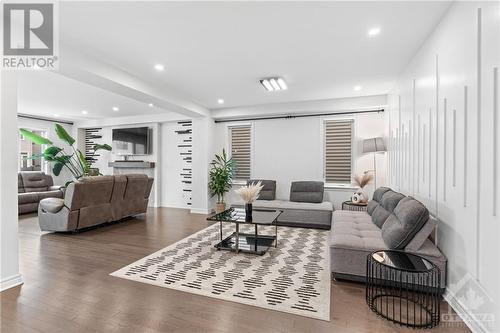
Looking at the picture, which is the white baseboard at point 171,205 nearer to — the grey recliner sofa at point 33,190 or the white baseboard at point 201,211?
the white baseboard at point 201,211

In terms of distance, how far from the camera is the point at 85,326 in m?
1.93

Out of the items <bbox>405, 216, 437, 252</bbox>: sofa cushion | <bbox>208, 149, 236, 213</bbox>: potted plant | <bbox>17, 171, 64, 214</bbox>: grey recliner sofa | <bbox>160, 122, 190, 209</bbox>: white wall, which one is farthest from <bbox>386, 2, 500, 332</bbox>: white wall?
<bbox>17, 171, 64, 214</bbox>: grey recliner sofa

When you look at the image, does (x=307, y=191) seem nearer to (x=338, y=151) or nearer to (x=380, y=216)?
(x=338, y=151)

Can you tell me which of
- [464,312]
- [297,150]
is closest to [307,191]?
[297,150]

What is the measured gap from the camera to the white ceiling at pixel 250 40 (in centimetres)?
234

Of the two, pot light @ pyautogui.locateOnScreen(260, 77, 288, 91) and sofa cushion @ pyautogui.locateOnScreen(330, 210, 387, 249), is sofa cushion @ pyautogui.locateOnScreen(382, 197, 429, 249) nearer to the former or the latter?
sofa cushion @ pyautogui.locateOnScreen(330, 210, 387, 249)

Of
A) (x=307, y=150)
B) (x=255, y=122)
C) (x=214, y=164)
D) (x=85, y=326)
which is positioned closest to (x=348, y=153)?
(x=307, y=150)

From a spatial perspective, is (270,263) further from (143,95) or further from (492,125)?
(143,95)

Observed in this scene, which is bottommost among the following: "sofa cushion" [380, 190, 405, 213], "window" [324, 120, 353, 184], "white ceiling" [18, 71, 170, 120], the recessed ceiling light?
"sofa cushion" [380, 190, 405, 213]

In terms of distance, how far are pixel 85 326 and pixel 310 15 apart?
340cm

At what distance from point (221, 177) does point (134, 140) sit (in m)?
3.27

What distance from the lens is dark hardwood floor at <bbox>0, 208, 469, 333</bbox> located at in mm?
1929

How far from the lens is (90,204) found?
464 centimetres

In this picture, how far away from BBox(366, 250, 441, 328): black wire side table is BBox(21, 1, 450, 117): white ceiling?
7.69ft
